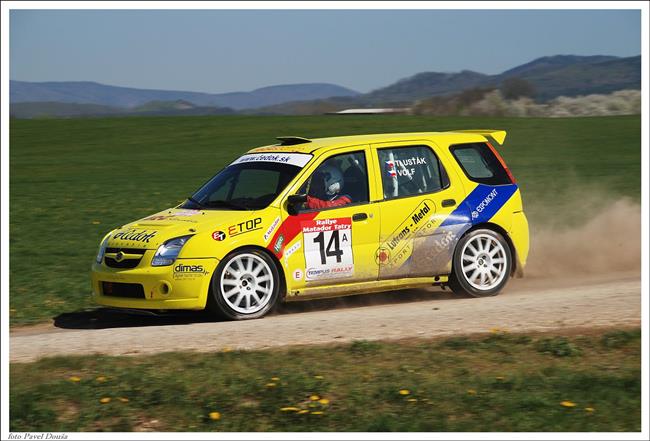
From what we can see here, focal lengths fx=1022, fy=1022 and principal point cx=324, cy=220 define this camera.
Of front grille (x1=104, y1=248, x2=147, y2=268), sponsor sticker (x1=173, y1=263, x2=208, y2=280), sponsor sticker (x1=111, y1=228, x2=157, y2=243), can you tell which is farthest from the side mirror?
front grille (x1=104, y1=248, x2=147, y2=268)

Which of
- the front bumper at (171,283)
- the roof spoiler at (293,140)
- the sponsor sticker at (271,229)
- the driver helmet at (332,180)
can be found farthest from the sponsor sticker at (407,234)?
the front bumper at (171,283)

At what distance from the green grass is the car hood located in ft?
6.20

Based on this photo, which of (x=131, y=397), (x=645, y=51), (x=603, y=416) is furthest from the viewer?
(x=645, y=51)

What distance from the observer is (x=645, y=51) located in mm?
16312

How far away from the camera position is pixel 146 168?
87.0 feet

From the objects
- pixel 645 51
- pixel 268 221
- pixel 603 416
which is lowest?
pixel 603 416

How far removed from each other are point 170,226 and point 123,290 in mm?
762

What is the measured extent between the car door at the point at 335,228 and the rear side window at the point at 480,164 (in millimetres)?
1200

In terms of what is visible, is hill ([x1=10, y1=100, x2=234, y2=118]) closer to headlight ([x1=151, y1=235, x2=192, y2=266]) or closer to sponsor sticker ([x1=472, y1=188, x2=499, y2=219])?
sponsor sticker ([x1=472, y1=188, x2=499, y2=219])

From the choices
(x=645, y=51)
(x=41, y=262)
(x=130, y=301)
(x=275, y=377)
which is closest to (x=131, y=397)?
(x=275, y=377)

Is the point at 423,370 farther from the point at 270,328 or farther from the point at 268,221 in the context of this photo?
the point at 268,221

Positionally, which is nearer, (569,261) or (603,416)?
(603,416)

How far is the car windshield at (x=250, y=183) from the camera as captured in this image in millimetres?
10289

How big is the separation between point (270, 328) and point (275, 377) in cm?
159
